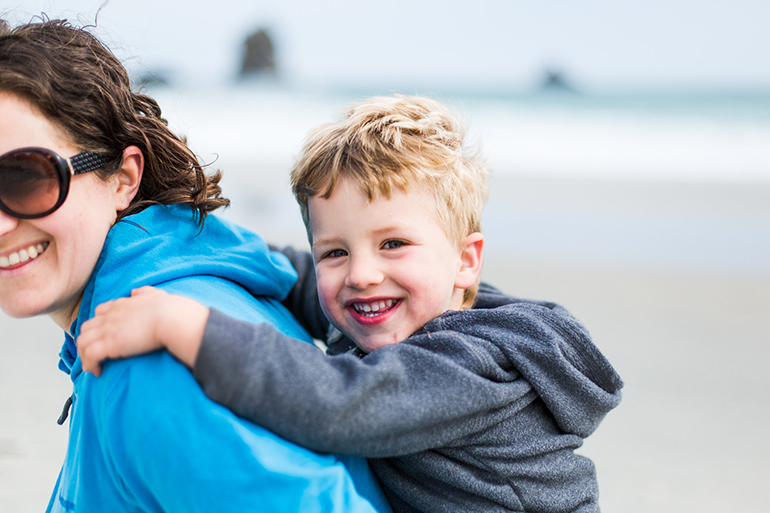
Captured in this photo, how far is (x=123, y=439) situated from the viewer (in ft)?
3.68

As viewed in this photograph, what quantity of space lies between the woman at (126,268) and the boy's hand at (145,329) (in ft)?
0.10

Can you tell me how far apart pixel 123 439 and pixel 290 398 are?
0.98ft

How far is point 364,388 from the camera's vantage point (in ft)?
4.10

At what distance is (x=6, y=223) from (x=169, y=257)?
1.12ft

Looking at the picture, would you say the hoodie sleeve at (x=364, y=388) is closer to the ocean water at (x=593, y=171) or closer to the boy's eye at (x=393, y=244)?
the boy's eye at (x=393, y=244)

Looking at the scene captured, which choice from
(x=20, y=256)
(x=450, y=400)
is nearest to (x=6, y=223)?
(x=20, y=256)

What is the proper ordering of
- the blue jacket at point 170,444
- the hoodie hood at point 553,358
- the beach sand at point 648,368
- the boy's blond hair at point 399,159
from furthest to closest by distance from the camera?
the beach sand at point 648,368
the boy's blond hair at point 399,159
the hoodie hood at point 553,358
the blue jacket at point 170,444

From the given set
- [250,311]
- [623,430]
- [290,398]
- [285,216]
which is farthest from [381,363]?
[285,216]

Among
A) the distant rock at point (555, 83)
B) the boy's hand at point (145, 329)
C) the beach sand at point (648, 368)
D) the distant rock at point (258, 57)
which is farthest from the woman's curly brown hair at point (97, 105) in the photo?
the distant rock at point (258, 57)

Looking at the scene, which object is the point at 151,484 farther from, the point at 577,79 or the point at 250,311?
the point at 577,79

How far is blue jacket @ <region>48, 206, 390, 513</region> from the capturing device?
1093 millimetres

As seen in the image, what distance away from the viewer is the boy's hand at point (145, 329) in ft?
3.74

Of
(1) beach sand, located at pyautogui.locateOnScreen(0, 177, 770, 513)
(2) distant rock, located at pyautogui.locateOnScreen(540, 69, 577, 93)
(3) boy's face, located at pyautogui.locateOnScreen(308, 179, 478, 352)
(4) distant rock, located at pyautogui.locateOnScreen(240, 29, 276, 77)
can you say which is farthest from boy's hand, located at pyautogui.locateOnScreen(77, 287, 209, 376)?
(4) distant rock, located at pyautogui.locateOnScreen(240, 29, 276, 77)

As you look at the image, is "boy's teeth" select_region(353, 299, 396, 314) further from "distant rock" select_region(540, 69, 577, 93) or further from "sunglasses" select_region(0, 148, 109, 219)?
"distant rock" select_region(540, 69, 577, 93)
